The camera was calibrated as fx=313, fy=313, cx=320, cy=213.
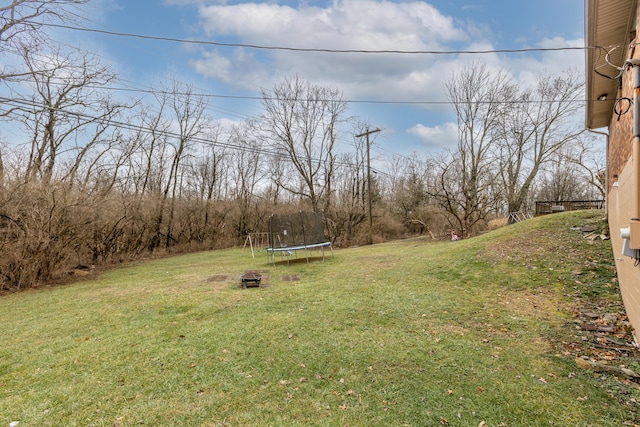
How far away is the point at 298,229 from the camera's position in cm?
1090

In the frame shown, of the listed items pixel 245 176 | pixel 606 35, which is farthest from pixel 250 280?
pixel 245 176

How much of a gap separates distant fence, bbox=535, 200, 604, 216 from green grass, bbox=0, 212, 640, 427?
12.0m

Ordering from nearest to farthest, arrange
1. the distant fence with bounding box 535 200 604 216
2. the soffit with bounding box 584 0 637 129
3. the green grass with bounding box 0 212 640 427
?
1. the green grass with bounding box 0 212 640 427
2. the soffit with bounding box 584 0 637 129
3. the distant fence with bounding box 535 200 604 216

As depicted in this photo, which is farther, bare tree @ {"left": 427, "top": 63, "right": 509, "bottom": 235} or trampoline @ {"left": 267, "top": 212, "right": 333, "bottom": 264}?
bare tree @ {"left": 427, "top": 63, "right": 509, "bottom": 235}

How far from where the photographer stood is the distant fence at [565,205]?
1669 cm

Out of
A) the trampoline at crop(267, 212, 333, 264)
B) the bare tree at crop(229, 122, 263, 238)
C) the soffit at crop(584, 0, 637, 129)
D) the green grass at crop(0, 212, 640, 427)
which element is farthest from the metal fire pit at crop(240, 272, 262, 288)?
the bare tree at crop(229, 122, 263, 238)

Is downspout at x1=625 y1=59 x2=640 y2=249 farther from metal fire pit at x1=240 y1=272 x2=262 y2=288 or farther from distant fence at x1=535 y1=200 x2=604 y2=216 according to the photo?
distant fence at x1=535 y1=200 x2=604 y2=216

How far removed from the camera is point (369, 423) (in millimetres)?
2260

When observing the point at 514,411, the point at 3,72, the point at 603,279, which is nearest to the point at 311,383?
the point at 514,411

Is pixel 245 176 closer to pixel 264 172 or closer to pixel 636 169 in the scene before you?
pixel 264 172

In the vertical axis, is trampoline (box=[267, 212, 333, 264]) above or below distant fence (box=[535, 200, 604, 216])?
below

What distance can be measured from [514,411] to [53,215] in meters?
9.91

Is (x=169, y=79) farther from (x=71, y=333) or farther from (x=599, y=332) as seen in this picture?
(x=599, y=332)

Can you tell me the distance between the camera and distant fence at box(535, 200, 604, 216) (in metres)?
16.7
